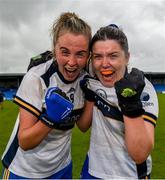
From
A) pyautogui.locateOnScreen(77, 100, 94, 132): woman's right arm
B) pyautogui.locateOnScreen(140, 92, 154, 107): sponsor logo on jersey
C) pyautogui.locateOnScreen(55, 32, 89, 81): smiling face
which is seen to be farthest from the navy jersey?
pyautogui.locateOnScreen(55, 32, 89, 81): smiling face

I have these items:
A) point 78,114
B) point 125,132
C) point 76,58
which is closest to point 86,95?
point 78,114

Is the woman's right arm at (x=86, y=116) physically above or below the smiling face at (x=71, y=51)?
below

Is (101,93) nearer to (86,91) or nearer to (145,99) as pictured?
(86,91)

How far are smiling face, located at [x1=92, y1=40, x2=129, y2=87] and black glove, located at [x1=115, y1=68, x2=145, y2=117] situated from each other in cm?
27

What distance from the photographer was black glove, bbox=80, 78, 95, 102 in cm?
383

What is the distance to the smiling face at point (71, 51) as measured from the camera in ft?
11.5

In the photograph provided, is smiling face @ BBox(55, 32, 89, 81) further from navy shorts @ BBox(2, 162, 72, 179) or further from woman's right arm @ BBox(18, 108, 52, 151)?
navy shorts @ BBox(2, 162, 72, 179)

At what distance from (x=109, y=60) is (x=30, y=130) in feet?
3.06

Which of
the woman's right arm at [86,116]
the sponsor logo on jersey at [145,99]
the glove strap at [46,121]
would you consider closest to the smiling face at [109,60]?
the sponsor logo on jersey at [145,99]

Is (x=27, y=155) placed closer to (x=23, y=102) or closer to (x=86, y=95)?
(x=23, y=102)

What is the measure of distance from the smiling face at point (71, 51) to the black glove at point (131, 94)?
20.6 inches

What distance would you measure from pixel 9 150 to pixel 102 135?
1.01 metres

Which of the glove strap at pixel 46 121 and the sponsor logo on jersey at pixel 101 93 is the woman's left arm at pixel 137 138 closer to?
the sponsor logo on jersey at pixel 101 93

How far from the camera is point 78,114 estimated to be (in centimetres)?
388
